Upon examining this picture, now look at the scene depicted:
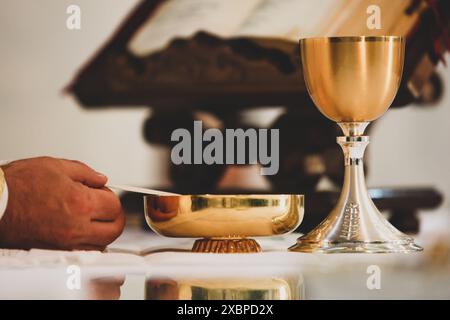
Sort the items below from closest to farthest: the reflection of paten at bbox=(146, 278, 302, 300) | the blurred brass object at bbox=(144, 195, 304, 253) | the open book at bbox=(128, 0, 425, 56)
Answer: the reflection of paten at bbox=(146, 278, 302, 300), the blurred brass object at bbox=(144, 195, 304, 253), the open book at bbox=(128, 0, 425, 56)

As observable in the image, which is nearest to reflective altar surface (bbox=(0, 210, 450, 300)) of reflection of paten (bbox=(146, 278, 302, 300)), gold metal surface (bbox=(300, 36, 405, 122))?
reflection of paten (bbox=(146, 278, 302, 300))

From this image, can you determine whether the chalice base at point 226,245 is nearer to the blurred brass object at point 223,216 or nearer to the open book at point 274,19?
the blurred brass object at point 223,216

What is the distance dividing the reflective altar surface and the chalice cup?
0.06 ft

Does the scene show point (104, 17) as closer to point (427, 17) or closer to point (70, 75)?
point (70, 75)

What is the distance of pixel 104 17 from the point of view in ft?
5.41

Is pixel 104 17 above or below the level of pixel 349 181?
above

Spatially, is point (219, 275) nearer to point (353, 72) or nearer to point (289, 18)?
point (353, 72)

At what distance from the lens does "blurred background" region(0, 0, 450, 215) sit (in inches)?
64.5

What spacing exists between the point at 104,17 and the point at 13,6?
14cm

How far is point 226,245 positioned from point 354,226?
14 centimetres

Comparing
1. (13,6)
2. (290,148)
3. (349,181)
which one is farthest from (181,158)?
(349,181)

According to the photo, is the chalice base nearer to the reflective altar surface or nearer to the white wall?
the reflective altar surface

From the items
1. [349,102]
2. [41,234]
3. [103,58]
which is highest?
[103,58]

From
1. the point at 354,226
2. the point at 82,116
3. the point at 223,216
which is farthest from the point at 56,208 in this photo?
the point at 82,116
